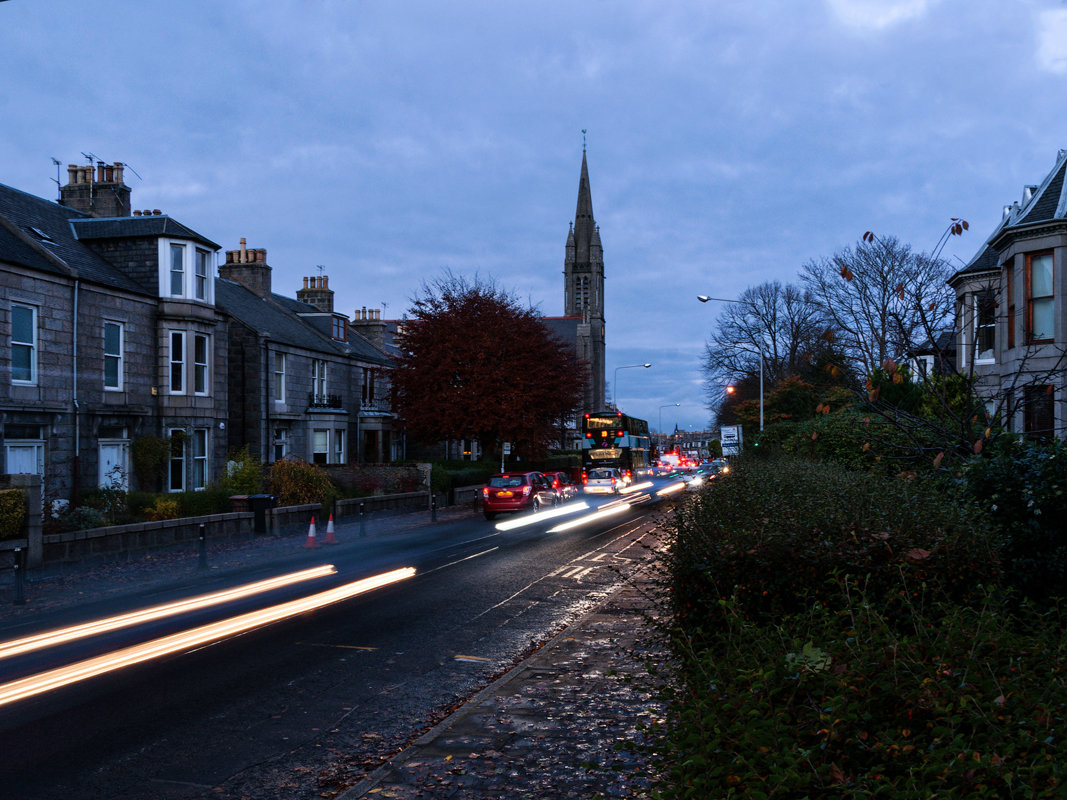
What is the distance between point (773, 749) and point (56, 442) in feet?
81.2

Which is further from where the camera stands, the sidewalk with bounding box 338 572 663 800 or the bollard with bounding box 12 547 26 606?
the bollard with bounding box 12 547 26 606

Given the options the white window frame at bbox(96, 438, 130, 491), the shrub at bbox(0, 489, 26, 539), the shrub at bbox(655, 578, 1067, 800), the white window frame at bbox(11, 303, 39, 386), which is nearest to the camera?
the shrub at bbox(655, 578, 1067, 800)

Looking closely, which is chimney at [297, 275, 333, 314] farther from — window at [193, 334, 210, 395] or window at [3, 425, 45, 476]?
window at [3, 425, 45, 476]

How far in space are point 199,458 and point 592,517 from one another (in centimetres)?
1446

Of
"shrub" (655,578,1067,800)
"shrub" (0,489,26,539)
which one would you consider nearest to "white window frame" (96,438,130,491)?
"shrub" (0,489,26,539)

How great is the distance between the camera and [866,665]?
15.8 ft

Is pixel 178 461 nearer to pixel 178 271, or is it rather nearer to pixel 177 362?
pixel 177 362

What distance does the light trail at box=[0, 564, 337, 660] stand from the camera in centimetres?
1071

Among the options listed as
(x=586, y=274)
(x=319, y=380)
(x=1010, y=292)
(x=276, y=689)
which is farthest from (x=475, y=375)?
(x=586, y=274)

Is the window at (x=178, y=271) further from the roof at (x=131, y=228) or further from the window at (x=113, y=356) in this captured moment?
the window at (x=113, y=356)

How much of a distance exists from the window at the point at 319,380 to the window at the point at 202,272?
9.97 meters

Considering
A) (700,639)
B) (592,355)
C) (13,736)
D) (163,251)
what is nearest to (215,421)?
(163,251)

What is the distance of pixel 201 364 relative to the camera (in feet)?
98.2

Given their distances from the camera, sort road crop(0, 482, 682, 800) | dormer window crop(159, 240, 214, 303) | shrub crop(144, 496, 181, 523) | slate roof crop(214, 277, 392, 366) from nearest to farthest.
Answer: road crop(0, 482, 682, 800), shrub crop(144, 496, 181, 523), dormer window crop(159, 240, 214, 303), slate roof crop(214, 277, 392, 366)
